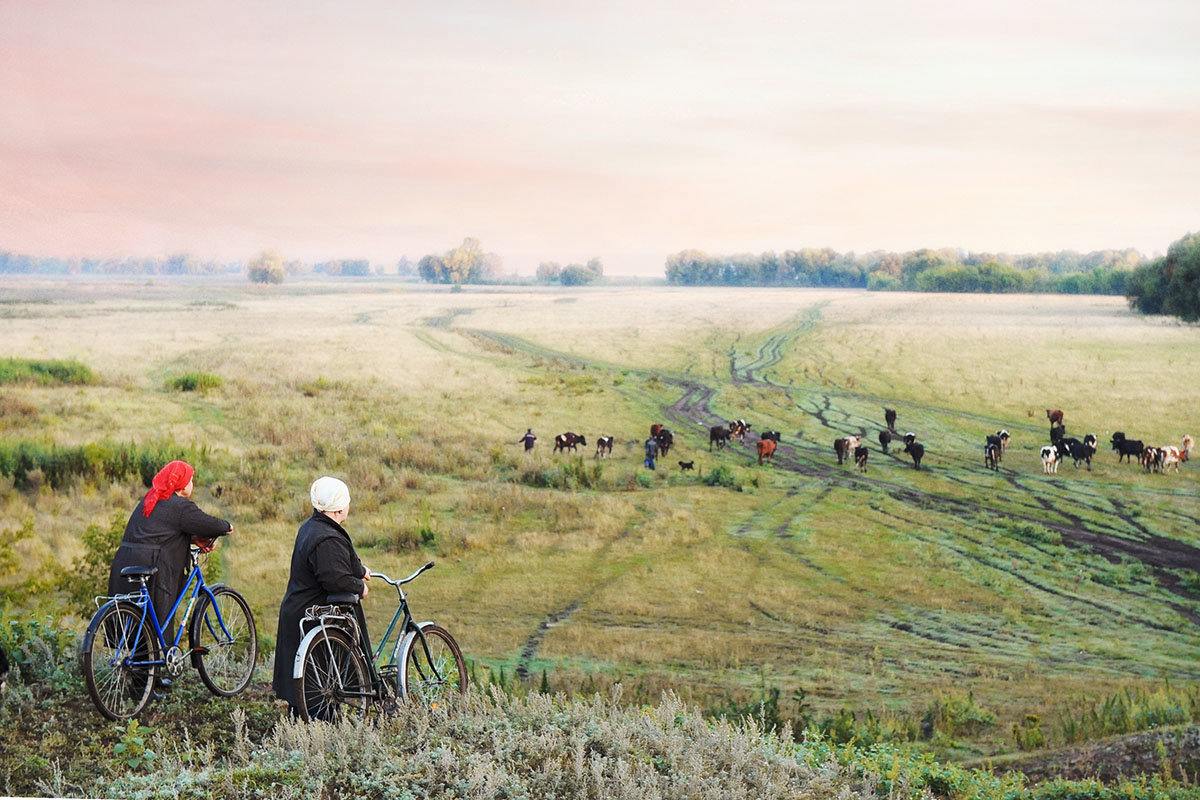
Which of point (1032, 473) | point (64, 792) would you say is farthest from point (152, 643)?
point (1032, 473)

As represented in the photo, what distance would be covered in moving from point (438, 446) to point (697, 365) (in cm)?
425

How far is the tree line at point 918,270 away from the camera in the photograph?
39.3ft

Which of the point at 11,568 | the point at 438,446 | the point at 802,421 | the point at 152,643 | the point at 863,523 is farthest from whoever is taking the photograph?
the point at 802,421

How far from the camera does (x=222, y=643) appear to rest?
5691 millimetres

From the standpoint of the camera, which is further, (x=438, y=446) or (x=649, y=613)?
(x=438, y=446)

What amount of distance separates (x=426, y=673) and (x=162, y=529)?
5.15ft

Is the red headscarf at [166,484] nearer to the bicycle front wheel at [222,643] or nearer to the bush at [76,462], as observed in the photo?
the bicycle front wheel at [222,643]

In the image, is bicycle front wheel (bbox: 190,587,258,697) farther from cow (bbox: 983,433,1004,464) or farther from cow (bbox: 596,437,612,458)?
cow (bbox: 983,433,1004,464)

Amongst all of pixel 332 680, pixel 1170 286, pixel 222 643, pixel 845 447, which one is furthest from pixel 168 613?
pixel 1170 286

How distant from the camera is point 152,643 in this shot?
511 cm

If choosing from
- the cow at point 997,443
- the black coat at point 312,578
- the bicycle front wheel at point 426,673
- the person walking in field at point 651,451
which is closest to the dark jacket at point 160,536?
the black coat at point 312,578

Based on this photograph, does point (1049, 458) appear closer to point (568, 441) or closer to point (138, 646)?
point (568, 441)

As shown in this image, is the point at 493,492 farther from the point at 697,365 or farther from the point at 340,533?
the point at 340,533

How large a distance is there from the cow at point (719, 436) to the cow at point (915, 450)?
2.47 m
